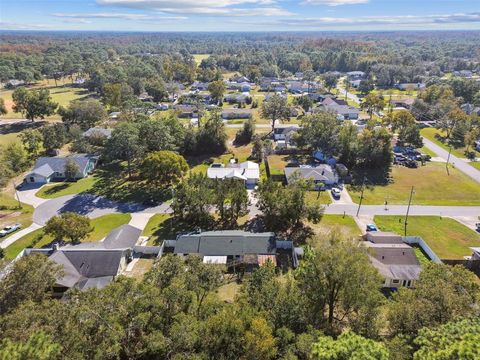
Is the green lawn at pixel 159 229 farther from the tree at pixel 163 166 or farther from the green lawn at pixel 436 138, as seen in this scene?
the green lawn at pixel 436 138

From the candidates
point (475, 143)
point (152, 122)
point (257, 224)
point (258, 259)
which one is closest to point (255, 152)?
point (152, 122)

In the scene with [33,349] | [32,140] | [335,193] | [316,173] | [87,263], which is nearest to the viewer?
[33,349]

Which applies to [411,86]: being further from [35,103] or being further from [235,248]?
[35,103]

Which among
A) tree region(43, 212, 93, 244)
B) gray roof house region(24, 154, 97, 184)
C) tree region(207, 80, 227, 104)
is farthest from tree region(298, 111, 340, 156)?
tree region(207, 80, 227, 104)

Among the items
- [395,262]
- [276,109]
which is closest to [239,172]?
[395,262]

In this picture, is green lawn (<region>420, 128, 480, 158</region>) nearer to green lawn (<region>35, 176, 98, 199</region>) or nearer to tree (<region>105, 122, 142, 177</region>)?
tree (<region>105, 122, 142, 177</region>)

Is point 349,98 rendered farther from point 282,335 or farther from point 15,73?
point 15,73

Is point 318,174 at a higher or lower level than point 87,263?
lower
